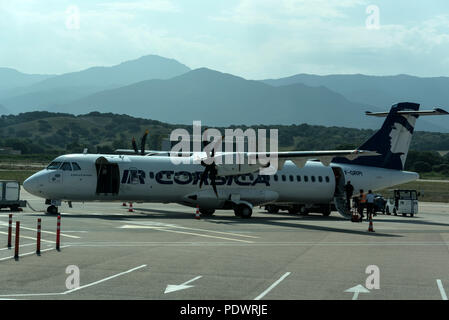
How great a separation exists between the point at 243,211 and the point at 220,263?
56.1 feet

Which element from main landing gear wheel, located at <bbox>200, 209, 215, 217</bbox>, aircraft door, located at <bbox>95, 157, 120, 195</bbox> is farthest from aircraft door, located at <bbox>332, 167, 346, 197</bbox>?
aircraft door, located at <bbox>95, 157, 120, 195</bbox>

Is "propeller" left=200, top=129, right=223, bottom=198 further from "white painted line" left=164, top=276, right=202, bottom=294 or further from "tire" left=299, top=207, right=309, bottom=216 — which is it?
"white painted line" left=164, top=276, right=202, bottom=294

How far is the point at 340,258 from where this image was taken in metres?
17.9

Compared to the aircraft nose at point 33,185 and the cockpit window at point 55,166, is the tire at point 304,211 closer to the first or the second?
the cockpit window at point 55,166

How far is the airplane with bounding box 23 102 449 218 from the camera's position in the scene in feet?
101

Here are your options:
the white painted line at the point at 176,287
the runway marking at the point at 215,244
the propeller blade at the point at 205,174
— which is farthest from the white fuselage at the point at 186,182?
the white painted line at the point at 176,287

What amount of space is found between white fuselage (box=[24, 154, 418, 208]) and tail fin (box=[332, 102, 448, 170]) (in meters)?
0.68

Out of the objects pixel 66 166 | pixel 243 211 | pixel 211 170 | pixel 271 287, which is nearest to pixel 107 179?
pixel 66 166

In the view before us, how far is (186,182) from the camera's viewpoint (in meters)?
32.9

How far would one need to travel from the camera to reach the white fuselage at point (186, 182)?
A: 30719 millimetres

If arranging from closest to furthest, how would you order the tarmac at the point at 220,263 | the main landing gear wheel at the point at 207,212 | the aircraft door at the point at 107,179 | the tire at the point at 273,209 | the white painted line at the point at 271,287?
the white painted line at the point at 271,287, the tarmac at the point at 220,263, the aircraft door at the point at 107,179, the main landing gear wheel at the point at 207,212, the tire at the point at 273,209

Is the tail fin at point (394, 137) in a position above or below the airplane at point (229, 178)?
above

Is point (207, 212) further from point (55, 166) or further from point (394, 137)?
point (394, 137)

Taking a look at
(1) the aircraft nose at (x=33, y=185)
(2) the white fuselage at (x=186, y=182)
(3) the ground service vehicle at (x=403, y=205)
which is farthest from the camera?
(3) the ground service vehicle at (x=403, y=205)
